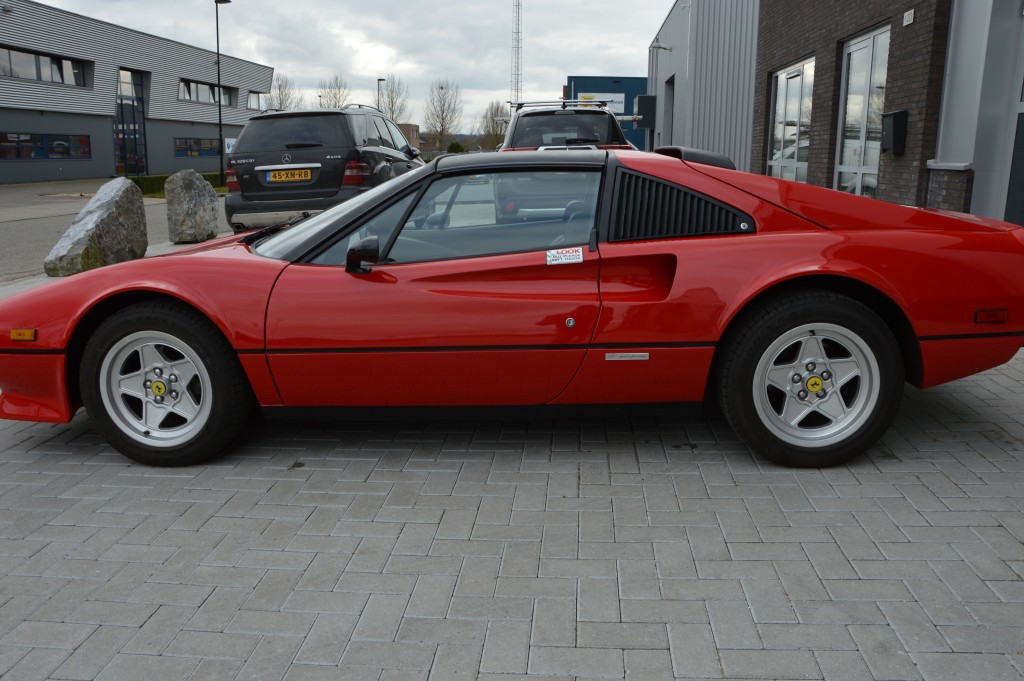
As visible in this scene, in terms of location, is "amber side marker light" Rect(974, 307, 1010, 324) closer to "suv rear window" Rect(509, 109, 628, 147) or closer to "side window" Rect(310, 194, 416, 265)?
"side window" Rect(310, 194, 416, 265)

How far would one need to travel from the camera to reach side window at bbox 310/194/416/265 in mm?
3766

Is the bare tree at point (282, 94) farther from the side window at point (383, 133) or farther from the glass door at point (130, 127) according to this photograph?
the side window at point (383, 133)

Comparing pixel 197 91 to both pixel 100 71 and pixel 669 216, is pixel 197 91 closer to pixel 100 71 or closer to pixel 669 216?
pixel 100 71

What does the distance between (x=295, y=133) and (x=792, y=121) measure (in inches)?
348

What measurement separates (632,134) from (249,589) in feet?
156

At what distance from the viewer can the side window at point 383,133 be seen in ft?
38.1

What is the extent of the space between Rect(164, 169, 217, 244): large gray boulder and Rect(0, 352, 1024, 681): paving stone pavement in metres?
10.6

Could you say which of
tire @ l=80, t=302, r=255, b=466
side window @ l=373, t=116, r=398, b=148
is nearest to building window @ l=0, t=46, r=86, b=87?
side window @ l=373, t=116, r=398, b=148

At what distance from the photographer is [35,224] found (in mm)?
18016

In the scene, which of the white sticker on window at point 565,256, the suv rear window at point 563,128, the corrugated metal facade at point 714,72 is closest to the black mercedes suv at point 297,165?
the suv rear window at point 563,128

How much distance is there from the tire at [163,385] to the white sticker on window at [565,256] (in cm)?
147

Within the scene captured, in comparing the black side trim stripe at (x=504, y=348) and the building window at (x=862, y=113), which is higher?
the building window at (x=862, y=113)

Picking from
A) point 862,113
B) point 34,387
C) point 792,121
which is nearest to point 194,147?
point 792,121

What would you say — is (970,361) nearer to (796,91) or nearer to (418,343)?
(418,343)
